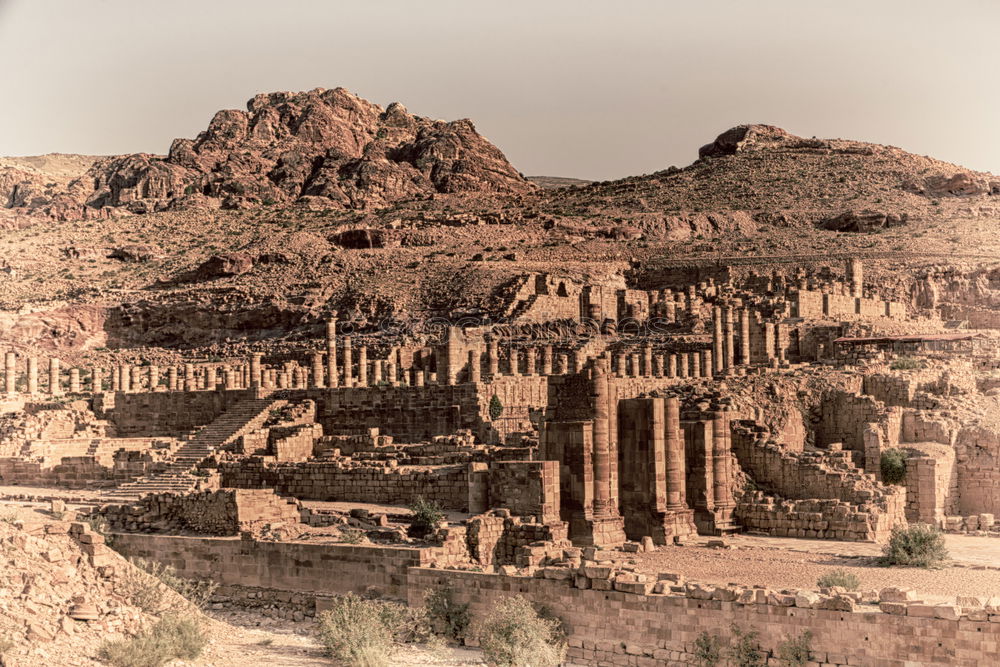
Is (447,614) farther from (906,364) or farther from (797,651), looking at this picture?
(906,364)

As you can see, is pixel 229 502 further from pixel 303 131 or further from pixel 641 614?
pixel 303 131

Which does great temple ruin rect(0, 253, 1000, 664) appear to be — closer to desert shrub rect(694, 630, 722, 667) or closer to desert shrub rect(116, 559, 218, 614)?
desert shrub rect(694, 630, 722, 667)

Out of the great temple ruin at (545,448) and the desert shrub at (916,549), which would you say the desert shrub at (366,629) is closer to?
the great temple ruin at (545,448)

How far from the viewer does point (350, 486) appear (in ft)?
96.2

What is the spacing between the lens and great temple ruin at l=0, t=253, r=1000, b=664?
944 inches

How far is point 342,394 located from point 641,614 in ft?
65.7

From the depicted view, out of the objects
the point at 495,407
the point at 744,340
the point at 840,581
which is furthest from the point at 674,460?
the point at 744,340

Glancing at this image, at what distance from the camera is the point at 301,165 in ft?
327

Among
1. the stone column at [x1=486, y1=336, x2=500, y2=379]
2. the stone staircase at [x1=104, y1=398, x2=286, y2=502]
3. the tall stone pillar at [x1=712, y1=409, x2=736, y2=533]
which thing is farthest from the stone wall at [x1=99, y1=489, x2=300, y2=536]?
the stone column at [x1=486, y1=336, x2=500, y2=379]

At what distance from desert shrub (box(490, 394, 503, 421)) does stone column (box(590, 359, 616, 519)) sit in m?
10.3

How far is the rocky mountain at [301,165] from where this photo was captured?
9544 centimetres

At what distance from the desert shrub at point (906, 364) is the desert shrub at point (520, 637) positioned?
61.1 feet

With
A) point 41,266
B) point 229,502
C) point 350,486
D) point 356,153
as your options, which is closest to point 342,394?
point 350,486

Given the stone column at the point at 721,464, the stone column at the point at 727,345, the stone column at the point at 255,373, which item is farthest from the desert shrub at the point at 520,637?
the stone column at the point at 255,373
